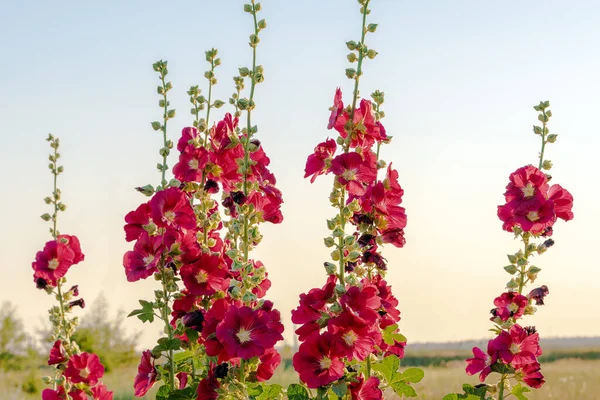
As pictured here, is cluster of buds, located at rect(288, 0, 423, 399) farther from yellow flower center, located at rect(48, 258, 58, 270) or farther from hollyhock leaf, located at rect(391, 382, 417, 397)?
yellow flower center, located at rect(48, 258, 58, 270)

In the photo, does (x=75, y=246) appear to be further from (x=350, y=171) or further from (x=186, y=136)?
(x=350, y=171)

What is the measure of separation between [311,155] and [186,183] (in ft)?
2.01

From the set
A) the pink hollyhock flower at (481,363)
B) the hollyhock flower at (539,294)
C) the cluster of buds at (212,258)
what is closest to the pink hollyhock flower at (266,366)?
the cluster of buds at (212,258)

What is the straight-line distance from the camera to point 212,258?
3.13 m

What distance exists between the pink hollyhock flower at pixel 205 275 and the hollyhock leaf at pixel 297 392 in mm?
472

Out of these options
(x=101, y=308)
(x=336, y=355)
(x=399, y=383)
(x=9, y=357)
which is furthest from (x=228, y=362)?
(x=9, y=357)

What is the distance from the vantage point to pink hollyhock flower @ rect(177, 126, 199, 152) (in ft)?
11.2

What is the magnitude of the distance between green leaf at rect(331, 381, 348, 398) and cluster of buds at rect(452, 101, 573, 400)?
122 centimetres

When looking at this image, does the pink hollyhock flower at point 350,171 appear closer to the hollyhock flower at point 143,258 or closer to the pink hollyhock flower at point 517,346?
the hollyhock flower at point 143,258

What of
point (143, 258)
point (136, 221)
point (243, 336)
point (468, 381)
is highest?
point (136, 221)

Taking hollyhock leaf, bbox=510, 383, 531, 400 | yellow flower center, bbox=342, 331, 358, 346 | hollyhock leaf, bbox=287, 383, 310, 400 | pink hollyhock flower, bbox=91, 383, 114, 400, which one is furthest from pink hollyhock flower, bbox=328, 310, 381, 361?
pink hollyhock flower, bbox=91, 383, 114, 400

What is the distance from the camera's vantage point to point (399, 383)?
345 cm

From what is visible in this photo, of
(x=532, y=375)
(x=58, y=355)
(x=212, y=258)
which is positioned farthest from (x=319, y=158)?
(x=58, y=355)

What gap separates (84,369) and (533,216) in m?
2.38
